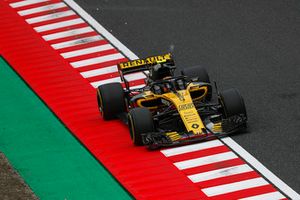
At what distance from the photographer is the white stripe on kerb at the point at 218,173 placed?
2272cm

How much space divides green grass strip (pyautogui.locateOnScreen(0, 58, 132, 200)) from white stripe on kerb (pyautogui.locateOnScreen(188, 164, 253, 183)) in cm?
134

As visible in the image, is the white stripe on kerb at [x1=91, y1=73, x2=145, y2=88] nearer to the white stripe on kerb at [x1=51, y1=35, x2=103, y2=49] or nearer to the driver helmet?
the white stripe on kerb at [x1=51, y1=35, x2=103, y2=49]

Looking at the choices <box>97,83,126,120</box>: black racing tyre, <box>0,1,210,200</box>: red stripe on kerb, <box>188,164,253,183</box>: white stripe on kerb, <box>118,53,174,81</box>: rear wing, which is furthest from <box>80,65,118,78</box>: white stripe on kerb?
<box>188,164,253,183</box>: white stripe on kerb

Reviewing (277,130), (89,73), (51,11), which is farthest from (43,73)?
(277,130)

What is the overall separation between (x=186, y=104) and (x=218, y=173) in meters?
1.93

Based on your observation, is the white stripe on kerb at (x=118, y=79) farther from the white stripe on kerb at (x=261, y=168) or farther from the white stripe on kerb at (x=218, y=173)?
the white stripe on kerb at (x=218, y=173)

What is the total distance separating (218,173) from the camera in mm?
22844

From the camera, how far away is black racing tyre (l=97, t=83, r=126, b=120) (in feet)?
82.7

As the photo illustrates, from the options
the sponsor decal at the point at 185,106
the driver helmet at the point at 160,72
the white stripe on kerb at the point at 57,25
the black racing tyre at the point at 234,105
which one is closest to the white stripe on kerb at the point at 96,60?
the white stripe on kerb at the point at 57,25

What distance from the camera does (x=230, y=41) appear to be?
2984 cm

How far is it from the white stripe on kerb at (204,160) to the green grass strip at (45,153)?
4.43 ft

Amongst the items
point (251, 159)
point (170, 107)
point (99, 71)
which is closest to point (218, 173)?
point (251, 159)

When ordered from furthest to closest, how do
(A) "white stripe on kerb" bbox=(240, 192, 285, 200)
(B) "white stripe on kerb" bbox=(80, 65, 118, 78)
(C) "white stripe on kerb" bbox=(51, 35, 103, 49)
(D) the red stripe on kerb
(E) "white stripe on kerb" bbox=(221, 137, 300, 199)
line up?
(C) "white stripe on kerb" bbox=(51, 35, 103, 49), (B) "white stripe on kerb" bbox=(80, 65, 118, 78), (D) the red stripe on kerb, (E) "white stripe on kerb" bbox=(221, 137, 300, 199), (A) "white stripe on kerb" bbox=(240, 192, 285, 200)

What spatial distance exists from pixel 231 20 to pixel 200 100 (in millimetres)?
6556
